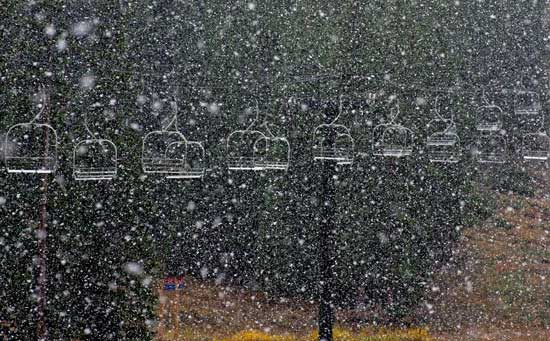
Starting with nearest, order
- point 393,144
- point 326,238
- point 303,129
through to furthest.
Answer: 1. point 393,144
2. point 326,238
3. point 303,129

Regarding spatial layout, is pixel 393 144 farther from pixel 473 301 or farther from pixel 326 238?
pixel 473 301

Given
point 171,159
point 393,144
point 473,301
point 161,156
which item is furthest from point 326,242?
point 473,301

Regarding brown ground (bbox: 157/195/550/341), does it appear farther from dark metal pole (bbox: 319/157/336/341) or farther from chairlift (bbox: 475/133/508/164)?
chairlift (bbox: 475/133/508/164)

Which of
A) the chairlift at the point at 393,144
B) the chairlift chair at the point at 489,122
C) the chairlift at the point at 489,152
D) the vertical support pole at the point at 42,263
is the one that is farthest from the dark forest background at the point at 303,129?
the vertical support pole at the point at 42,263

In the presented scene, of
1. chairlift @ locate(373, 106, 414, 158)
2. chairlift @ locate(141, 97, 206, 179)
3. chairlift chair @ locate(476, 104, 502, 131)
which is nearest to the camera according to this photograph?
chairlift @ locate(141, 97, 206, 179)

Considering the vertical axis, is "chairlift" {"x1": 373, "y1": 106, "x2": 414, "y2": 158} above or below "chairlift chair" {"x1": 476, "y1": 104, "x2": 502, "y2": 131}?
below

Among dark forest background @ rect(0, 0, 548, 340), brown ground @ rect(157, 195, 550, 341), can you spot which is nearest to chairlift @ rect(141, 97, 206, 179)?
dark forest background @ rect(0, 0, 548, 340)

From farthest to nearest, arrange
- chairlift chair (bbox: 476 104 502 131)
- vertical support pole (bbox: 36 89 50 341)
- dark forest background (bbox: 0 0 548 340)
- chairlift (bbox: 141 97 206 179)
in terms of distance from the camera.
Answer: dark forest background (bbox: 0 0 548 340)
vertical support pole (bbox: 36 89 50 341)
chairlift chair (bbox: 476 104 502 131)
chairlift (bbox: 141 97 206 179)

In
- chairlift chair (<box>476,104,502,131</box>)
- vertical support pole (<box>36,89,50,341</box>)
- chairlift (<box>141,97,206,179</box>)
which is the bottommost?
vertical support pole (<box>36,89,50,341</box>)

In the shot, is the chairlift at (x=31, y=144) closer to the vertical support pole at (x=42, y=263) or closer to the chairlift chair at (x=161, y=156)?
the vertical support pole at (x=42, y=263)

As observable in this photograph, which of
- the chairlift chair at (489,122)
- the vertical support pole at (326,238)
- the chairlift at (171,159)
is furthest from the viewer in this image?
the vertical support pole at (326,238)

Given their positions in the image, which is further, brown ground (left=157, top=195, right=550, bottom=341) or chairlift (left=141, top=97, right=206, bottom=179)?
brown ground (left=157, top=195, right=550, bottom=341)

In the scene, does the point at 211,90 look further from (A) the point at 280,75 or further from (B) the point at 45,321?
(B) the point at 45,321

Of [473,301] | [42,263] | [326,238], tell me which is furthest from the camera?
[473,301]
